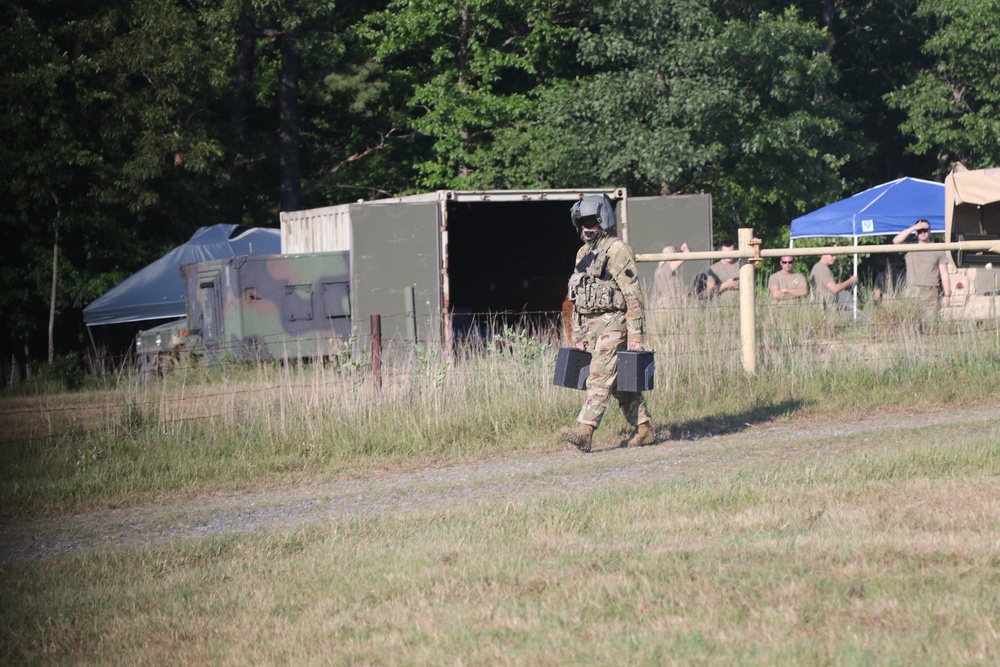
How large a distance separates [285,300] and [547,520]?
11.7 meters

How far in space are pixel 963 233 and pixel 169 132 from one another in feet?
60.8

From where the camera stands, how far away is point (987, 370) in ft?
36.7

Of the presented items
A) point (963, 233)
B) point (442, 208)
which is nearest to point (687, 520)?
point (963, 233)

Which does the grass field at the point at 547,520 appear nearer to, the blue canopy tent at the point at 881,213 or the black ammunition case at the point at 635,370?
the black ammunition case at the point at 635,370

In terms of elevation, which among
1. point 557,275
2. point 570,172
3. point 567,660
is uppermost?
point 570,172

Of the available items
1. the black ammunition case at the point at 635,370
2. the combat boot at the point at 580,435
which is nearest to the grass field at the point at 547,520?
the combat boot at the point at 580,435

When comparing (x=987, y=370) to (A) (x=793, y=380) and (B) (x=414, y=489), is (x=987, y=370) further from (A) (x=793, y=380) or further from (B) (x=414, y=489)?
(B) (x=414, y=489)

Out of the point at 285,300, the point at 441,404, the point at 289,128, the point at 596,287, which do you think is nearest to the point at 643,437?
the point at 596,287

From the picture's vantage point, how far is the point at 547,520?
6.23 meters

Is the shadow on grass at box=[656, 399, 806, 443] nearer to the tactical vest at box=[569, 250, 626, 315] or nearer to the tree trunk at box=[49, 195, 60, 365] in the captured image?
the tactical vest at box=[569, 250, 626, 315]

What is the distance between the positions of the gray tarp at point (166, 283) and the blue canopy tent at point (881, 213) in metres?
9.68

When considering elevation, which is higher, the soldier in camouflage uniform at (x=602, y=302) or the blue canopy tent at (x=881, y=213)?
the blue canopy tent at (x=881, y=213)

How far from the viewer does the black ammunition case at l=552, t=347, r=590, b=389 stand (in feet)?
29.0

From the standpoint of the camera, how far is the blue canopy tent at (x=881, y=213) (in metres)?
20.4
